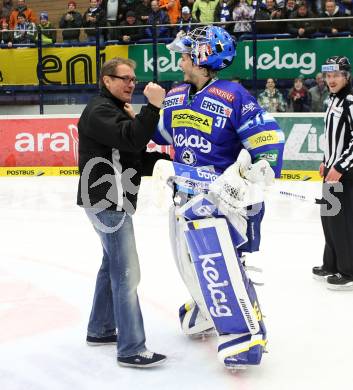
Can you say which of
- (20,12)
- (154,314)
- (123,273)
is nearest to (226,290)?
(123,273)

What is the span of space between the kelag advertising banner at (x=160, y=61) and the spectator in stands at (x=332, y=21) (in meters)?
0.13

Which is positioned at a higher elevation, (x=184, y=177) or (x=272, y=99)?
(x=272, y=99)

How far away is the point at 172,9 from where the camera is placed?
11.8m

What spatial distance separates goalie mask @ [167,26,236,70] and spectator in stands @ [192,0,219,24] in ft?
26.0

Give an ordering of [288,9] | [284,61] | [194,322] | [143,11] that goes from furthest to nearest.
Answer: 1. [143,11]
2. [288,9]
3. [284,61]
4. [194,322]

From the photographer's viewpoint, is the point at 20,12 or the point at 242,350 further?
the point at 20,12

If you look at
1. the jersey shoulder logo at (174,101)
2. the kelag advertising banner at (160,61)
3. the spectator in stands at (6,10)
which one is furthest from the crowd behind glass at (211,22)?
the jersey shoulder logo at (174,101)

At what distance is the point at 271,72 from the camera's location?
34.0 ft

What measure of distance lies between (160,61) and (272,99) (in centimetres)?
197

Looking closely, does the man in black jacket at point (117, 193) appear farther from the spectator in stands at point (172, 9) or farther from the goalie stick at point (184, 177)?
the spectator in stands at point (172, 9)

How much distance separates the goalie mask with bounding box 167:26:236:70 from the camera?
10.9 feet

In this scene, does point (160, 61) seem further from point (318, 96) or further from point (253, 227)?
point (253, 227)

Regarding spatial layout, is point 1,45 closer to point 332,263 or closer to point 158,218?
point 158,218

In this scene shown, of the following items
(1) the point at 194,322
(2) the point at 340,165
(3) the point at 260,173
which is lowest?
(1) the point at 194,322
